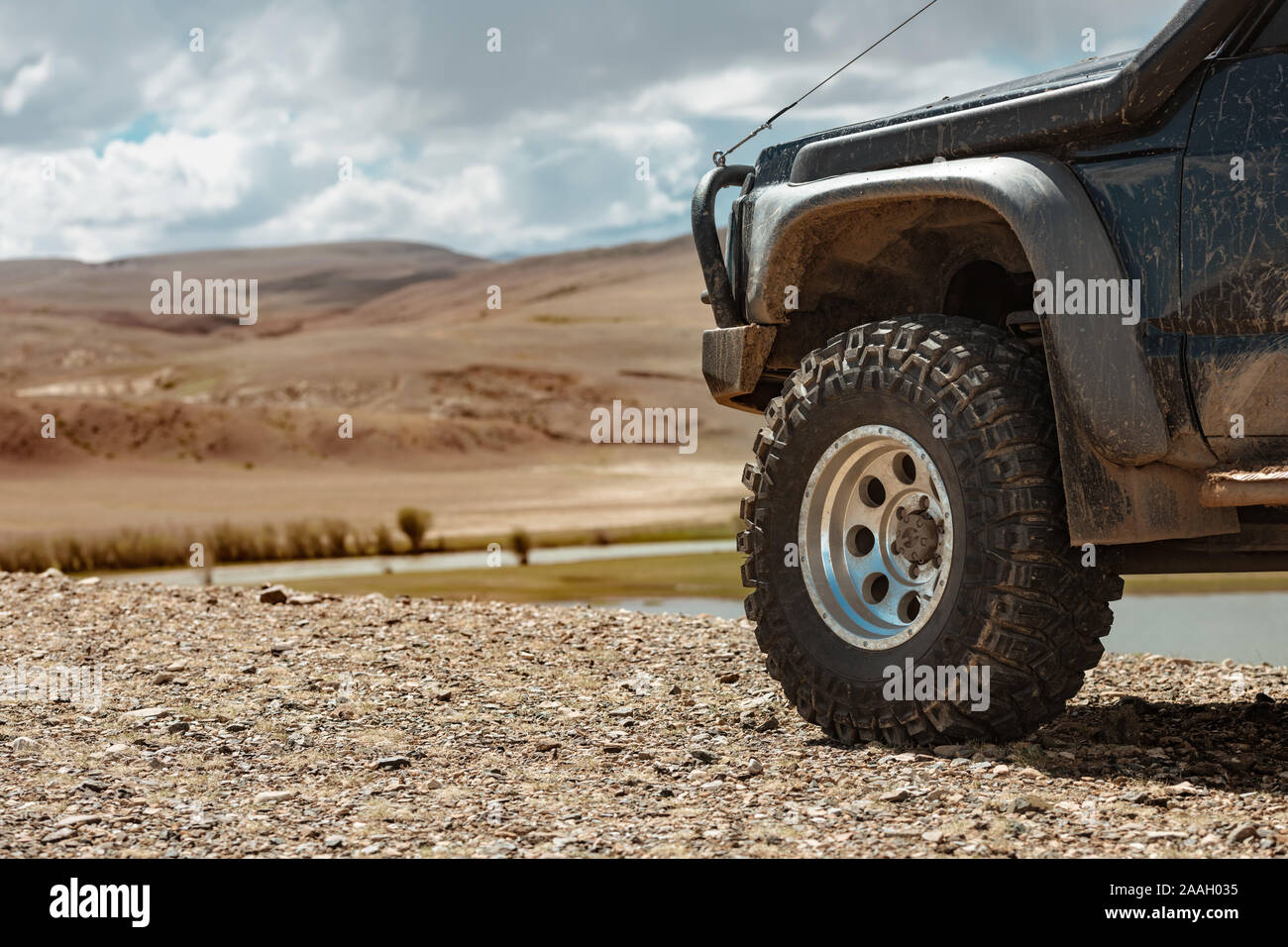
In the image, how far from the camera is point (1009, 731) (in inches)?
189

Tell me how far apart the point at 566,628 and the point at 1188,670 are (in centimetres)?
364

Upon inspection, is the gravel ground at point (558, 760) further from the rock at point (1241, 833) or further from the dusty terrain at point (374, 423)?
the dusty terrain at point (374, 423)

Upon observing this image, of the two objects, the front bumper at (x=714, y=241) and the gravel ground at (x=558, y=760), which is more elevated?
the front bumper at (x=714, y=241)

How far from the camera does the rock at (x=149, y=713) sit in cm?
583

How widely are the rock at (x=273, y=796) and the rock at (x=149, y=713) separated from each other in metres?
1.54

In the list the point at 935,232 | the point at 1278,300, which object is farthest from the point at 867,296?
the point at 1278,300

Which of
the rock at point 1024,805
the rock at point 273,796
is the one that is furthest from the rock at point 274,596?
the rock at point 1024,805

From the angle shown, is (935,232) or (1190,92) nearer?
(1190,92)

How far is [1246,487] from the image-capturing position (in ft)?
13.8

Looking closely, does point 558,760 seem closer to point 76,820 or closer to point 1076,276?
point 76,820

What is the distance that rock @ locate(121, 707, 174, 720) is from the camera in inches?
230

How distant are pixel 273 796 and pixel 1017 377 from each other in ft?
9.54

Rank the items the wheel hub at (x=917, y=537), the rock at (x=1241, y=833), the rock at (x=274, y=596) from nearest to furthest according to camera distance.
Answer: the rock at (x=1241, y=833), the wheel hub at (x=917, y=537), the rock at (x=274, y=596)
